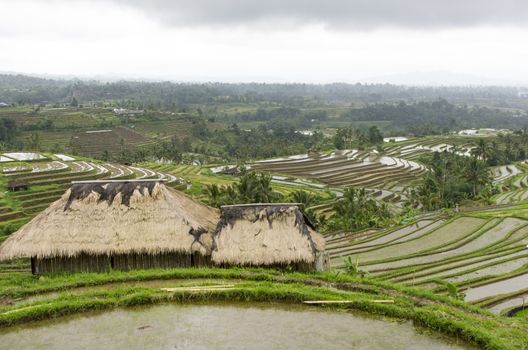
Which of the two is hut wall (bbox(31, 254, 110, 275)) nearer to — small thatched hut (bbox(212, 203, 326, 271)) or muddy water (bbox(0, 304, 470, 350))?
muddy water (bbox(0, 304, 470, 350))

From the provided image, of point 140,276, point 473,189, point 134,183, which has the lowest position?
point 473,189

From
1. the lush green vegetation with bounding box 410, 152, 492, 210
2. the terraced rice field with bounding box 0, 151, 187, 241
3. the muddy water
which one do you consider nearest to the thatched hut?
the muddy water

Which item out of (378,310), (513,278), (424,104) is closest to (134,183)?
(378,310)

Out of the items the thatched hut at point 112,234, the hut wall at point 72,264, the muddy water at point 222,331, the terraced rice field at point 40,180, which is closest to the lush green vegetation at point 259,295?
the muddy water at point 222,331

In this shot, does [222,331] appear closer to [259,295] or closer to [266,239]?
[259,295]

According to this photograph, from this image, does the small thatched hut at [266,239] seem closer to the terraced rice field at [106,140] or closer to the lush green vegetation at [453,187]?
the lush green vegetation at [453,187]

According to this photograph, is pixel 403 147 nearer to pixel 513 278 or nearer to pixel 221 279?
pixel 513 278
